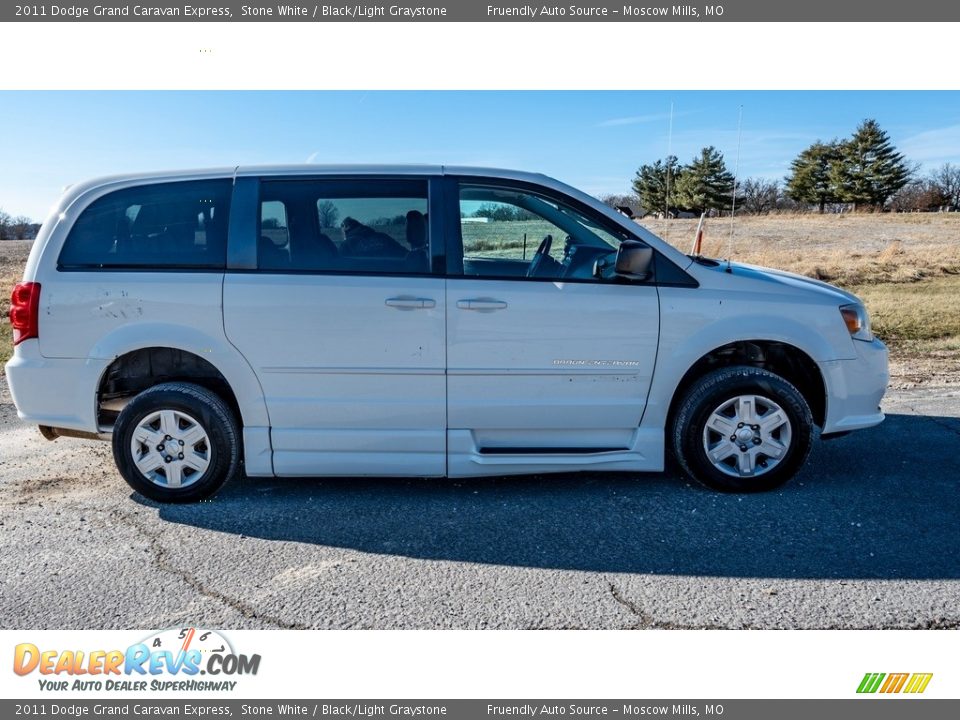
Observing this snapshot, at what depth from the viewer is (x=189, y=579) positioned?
11.6 feet

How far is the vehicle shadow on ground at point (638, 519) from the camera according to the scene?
3.68 metres

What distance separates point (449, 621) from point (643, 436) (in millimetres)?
1822

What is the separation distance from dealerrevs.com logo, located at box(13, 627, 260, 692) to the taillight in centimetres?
200

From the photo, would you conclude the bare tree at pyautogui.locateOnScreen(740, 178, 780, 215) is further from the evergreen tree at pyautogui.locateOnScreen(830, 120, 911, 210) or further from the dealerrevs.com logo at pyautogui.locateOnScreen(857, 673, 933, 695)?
the dealerrevs.com logo at pyautogui.locateOnScreen(857, 673, 933, 695)

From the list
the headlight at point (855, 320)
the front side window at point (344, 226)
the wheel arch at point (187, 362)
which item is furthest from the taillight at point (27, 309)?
the headlight at point (855, 320)

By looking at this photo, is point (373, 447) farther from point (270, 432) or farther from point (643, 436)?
point (643, 436)

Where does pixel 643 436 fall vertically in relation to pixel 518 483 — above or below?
above

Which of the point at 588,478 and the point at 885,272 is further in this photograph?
the point at 885,272

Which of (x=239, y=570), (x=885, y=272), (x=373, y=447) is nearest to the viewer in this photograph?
(x=239, y=570)

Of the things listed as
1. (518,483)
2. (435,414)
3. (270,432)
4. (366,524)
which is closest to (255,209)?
(270,432)

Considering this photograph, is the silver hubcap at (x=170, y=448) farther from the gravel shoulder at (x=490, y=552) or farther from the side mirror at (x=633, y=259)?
the side mirror at (x=633, y=259)

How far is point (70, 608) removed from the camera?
3.27 meters

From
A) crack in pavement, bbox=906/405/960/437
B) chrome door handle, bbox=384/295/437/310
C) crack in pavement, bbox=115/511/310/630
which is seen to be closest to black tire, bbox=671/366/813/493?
chrome door handle, bbox=384/295/437/310

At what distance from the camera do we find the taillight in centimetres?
434
